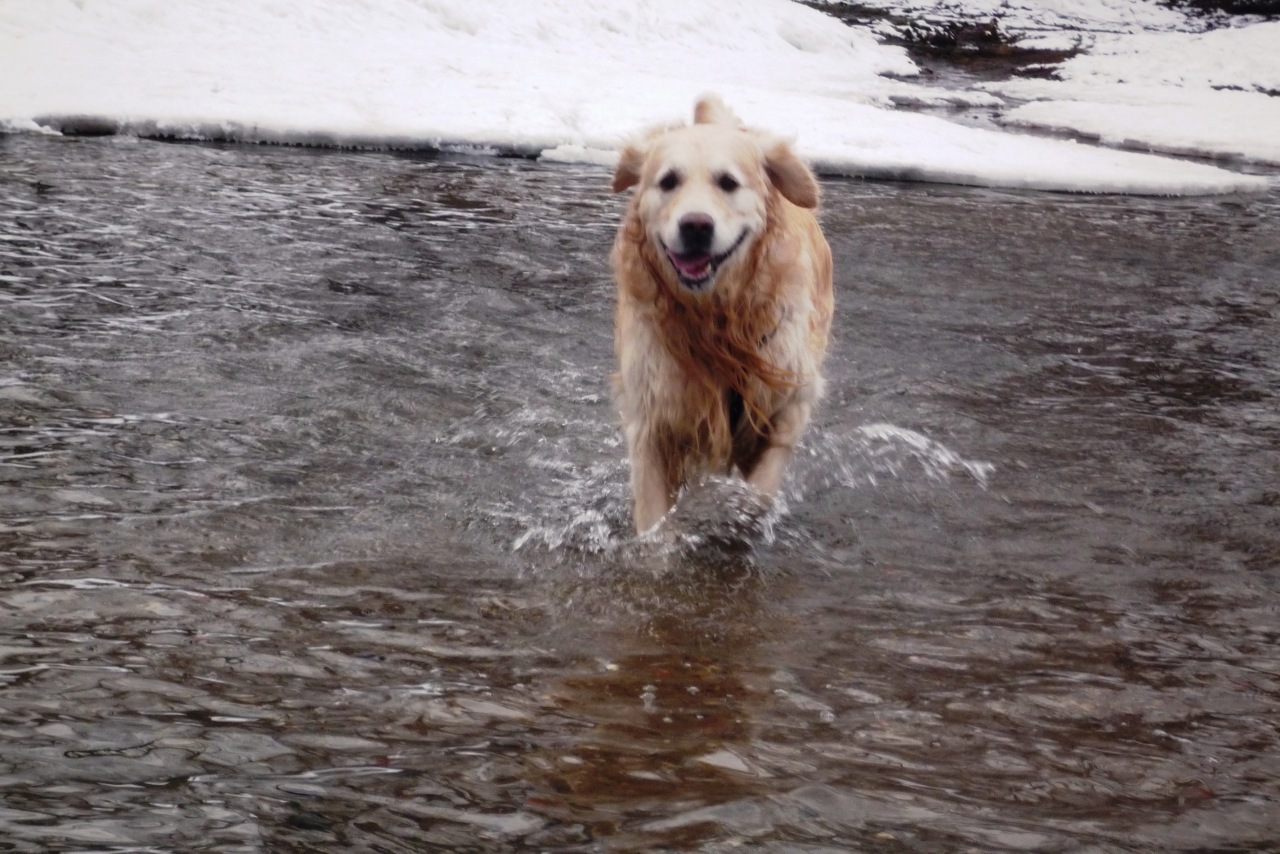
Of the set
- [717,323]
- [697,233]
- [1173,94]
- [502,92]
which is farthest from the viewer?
[1173,94]

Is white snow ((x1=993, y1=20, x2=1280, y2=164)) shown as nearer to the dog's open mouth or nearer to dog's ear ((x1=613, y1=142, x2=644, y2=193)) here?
dog's ear ((x1=613, y1=142, x2=644, y2=193))

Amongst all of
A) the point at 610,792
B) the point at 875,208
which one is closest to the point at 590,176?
the point at 875,208

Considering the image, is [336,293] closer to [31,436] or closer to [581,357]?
[581,357]

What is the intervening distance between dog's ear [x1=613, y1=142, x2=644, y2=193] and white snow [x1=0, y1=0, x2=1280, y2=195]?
453cm

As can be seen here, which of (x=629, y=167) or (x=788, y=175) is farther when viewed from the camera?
(x=629, y=167)

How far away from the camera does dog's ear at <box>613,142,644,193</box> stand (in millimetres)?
4703

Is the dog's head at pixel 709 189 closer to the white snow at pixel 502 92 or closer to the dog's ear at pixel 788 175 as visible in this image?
the dog's ear at pixel 788 175

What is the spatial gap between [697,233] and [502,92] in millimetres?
10704

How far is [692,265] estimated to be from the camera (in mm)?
4168

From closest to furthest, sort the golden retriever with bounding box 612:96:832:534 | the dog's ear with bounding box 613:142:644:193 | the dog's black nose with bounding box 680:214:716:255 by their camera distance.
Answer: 1. the dog's black nose with bounding box 680:214:716:255
2. the golden retriever with bounding box 612:96:832:534
3. the dog's ear with bounding box 613:142:644:193

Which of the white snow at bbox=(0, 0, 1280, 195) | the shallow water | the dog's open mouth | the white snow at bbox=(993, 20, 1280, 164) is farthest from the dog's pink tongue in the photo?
the white snow at bbox=(993, 20, 1280, 164)

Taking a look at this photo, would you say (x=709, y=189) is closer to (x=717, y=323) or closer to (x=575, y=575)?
(x=717, y=323)

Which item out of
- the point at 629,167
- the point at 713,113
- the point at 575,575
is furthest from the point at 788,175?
the point at 575,575

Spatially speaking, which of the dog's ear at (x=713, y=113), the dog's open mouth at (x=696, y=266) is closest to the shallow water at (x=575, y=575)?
the dog's open mouth at (x=696, y=266)
